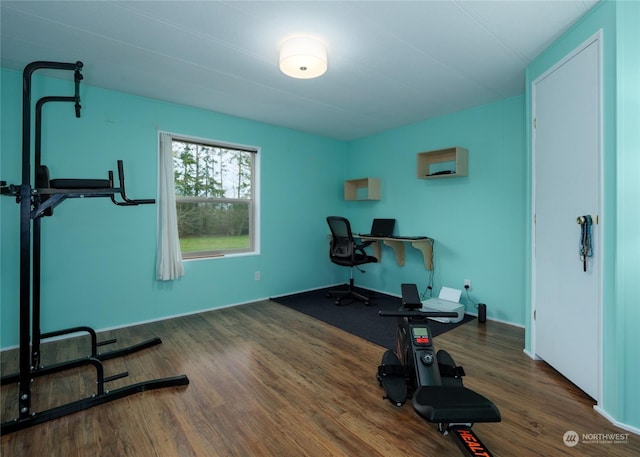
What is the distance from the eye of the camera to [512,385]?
2068mm

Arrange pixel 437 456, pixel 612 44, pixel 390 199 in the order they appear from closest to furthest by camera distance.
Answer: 1. pixel 437 456
2. pixel 612 44
3. pixel 390 199

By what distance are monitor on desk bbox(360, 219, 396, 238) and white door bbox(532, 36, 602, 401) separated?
2103 millimetres

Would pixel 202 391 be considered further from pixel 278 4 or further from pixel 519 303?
pixel 519 303

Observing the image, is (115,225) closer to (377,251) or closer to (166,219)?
(166,219)

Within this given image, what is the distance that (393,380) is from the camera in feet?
6.39

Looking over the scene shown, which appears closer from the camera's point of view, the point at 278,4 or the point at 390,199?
the point at 278,4

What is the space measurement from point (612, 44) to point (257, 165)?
3495 millimetres

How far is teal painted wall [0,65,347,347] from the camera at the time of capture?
262 cm

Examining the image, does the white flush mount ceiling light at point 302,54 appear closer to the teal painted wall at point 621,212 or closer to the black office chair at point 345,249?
the teal painted wall at point 621,212

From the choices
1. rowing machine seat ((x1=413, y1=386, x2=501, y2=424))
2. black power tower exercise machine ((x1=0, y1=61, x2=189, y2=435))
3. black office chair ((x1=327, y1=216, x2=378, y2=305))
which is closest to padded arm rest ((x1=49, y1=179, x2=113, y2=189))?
black power tower exercise machine ((x1=0, y1=61, x2=189, y2=435))

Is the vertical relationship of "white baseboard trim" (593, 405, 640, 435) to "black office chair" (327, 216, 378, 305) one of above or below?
below

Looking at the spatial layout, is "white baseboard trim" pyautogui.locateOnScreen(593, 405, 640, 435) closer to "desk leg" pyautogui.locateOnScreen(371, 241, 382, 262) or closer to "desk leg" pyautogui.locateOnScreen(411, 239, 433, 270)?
"desk leg" pyautogui.locateOnScreen(411, 239, 433, 270)

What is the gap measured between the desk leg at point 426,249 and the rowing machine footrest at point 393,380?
80.6 inches

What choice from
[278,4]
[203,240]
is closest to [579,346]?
[278,4]
